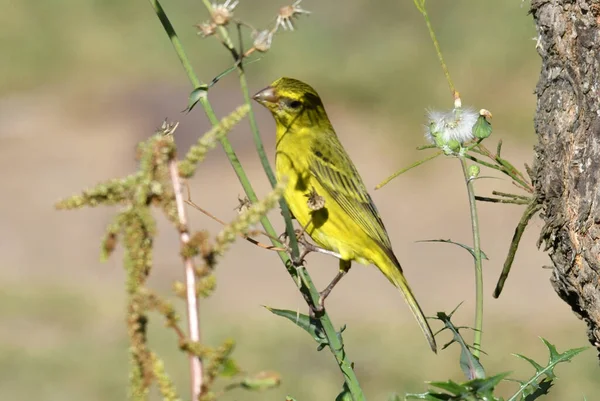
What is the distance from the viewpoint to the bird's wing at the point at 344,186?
4438 millimetres

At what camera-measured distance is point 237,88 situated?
53.0ft

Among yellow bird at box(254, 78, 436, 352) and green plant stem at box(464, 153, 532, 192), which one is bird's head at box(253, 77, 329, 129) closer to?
yellow bird at box(254, 78, 436, 352)

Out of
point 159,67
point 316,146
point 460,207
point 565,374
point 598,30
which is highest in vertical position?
point 159,67

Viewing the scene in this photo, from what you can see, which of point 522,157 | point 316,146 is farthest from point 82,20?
point 316,146

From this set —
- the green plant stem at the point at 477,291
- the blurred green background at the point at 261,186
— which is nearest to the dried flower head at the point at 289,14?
the green plant stem at the point at 477,291

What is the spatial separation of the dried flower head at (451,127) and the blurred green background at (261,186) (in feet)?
18.7

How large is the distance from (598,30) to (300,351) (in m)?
6.69

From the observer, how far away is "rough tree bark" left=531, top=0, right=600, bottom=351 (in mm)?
3256

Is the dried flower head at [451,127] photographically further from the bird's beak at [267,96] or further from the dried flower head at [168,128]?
the bird's beak at [267,96]

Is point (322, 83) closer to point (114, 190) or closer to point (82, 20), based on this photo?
point (82, 20)

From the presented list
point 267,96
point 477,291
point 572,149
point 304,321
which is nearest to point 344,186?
point 267,96

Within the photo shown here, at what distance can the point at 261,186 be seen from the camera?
44.9ft

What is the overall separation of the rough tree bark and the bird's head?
1.13m

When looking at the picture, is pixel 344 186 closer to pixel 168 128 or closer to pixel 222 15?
pixel 168 128
